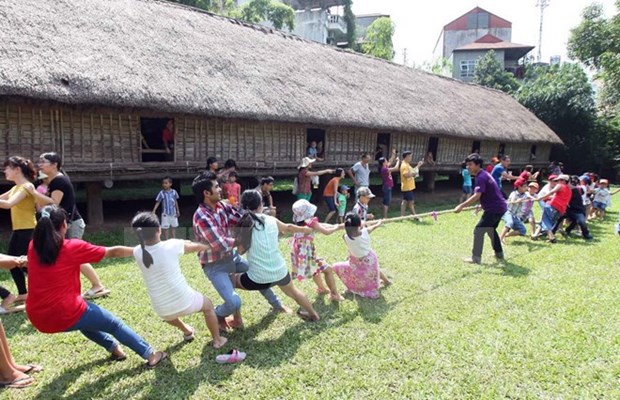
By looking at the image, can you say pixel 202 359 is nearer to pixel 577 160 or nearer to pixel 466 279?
pixel 466 279

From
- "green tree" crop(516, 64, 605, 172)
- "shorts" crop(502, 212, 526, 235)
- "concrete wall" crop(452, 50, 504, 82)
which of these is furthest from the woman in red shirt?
"concrete wall" crop(452, 50, 504, 82)

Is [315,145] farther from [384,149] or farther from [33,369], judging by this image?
[33,369]

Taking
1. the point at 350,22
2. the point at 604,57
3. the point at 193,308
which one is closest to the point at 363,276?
the point at 193,308

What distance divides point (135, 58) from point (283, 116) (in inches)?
135

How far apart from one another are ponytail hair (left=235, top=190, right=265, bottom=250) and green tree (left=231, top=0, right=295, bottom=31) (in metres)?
30.7

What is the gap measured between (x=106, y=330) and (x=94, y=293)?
192 centimetres

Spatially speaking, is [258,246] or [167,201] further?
[167,201]

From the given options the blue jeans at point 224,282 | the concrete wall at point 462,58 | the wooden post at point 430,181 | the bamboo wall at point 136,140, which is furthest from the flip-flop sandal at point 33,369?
the concrete wall at point 462,58

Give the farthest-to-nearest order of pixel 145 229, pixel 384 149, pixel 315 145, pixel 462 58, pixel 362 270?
pixel 462 58 → pixel 384 149 → pixel 315 145 → pixel 362 270 → pixel 145 229

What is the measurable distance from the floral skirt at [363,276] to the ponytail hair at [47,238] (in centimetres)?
311

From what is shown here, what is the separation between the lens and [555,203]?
26.7ft

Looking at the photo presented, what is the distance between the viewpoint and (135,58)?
8.46 metres

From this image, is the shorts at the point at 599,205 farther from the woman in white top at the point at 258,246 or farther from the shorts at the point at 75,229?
the shorts at the point at 75,229

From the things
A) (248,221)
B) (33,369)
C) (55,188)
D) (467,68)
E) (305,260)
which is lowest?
(33,369)
